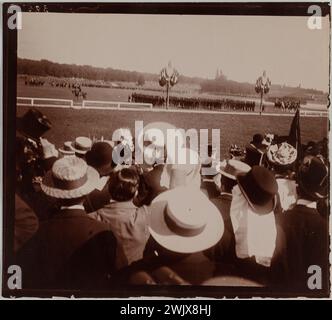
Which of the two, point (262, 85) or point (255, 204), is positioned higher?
point (262, 85)

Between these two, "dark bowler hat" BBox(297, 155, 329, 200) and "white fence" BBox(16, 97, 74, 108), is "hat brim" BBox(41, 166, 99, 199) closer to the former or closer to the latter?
"white fence" BBox(16, 97, 74, 108)

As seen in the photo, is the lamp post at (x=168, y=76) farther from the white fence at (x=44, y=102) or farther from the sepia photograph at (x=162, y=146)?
the white fence at (x=44, y=102)

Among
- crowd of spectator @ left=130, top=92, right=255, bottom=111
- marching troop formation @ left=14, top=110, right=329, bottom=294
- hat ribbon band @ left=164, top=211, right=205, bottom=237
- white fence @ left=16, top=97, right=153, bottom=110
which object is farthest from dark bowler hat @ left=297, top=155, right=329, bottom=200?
white fence @ left=16, top=97, right=153, bottom=110

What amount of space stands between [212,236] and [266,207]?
0.71 feet

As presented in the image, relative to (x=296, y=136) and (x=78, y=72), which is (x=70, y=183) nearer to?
(x=78, y=72)

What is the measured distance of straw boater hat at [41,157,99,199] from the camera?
5.30 ft

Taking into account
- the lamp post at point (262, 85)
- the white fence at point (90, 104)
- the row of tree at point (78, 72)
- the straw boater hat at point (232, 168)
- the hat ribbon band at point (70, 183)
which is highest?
the row of tree at point (78, 72)

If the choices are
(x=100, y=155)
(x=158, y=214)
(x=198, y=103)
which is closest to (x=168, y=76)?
(x=198, y=103)

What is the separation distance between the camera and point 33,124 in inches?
63.9

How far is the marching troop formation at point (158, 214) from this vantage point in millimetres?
1605

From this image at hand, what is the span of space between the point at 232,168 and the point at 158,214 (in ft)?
1.01

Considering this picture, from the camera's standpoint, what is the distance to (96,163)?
5.32ft

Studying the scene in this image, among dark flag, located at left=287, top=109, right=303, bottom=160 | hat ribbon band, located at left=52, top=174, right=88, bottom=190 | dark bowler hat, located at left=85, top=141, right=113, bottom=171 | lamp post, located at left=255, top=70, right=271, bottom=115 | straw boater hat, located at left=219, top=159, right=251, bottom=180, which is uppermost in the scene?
lamp post, located at left=255, top=70, right=271, bottom=115

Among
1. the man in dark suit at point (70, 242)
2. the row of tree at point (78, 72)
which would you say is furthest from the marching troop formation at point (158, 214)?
the row of tree at point (78, 72)
